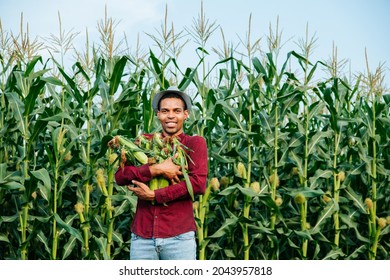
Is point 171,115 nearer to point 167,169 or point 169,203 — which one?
→ point 167,169

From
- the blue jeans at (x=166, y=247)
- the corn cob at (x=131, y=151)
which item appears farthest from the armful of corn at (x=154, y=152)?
the blue jeans at (x=166, y=247)

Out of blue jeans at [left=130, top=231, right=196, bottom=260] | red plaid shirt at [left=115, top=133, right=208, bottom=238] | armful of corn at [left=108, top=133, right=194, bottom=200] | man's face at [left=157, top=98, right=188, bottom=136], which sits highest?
man's face at [left=157, top=98, right=188, bottom=136]

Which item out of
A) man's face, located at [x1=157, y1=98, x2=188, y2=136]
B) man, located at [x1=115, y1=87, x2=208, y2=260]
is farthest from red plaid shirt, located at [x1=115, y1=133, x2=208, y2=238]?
man's face, located at [x1=157, y1=98, x2=188, y2=136]

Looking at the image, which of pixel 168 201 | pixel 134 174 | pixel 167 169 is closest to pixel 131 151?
pixel 134 174

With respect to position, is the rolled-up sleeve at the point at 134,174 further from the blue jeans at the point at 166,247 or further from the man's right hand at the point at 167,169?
the blue jeans at the point at 166,247

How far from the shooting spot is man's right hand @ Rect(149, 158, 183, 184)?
12.0ft

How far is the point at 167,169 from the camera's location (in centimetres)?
367

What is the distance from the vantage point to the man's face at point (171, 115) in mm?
3795

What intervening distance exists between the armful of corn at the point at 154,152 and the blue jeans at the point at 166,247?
0.33 metres

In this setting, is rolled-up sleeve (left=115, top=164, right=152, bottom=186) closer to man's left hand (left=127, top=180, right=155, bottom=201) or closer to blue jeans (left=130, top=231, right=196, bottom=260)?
man's left hand (left=127, top=180, right=155, bottom=201)

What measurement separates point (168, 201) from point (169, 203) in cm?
7

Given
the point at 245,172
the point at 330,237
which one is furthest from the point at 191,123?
the point at 330,237

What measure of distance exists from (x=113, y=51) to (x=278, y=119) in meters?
2.07

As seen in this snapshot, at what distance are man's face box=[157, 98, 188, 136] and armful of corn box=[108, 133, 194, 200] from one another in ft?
0.25
